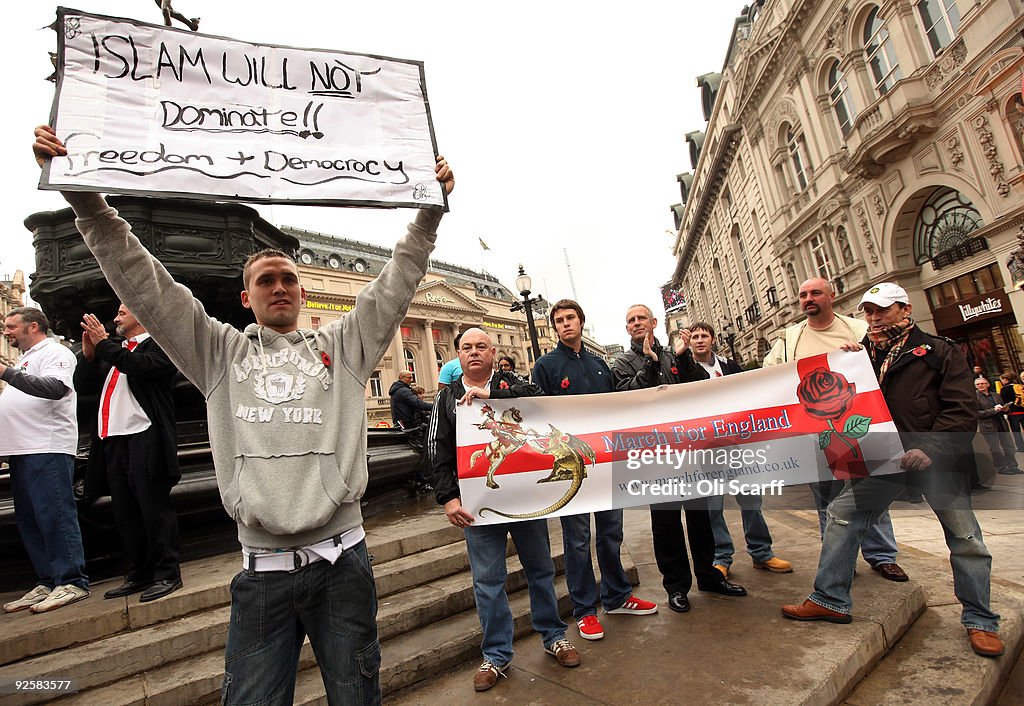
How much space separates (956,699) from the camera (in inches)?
100

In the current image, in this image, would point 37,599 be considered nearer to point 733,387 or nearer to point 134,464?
point 134,464

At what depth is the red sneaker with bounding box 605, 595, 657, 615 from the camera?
146 inches

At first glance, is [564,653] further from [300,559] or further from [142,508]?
[142,508]

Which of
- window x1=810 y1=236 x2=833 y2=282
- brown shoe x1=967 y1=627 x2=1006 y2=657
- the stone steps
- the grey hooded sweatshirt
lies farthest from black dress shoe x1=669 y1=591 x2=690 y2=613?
window x1=810 y1=236 x2=833 y2=282

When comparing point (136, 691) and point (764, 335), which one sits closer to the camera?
point (136, 691)

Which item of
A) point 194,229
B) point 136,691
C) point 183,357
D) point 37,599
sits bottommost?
point 136,691

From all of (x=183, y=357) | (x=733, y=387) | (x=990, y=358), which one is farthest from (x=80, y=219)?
(x=990, y=358)

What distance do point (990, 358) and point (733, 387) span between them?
20084 millimetres

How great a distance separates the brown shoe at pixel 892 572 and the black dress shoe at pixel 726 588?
1082 millimetres

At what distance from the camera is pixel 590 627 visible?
11.3 ft

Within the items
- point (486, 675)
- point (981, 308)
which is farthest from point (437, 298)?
point (486, 675)

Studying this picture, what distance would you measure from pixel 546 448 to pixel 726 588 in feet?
5.68

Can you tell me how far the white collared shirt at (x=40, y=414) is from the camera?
359 cm

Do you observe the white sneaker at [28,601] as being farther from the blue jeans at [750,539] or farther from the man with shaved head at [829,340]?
the man with shaved head at [829,340]
